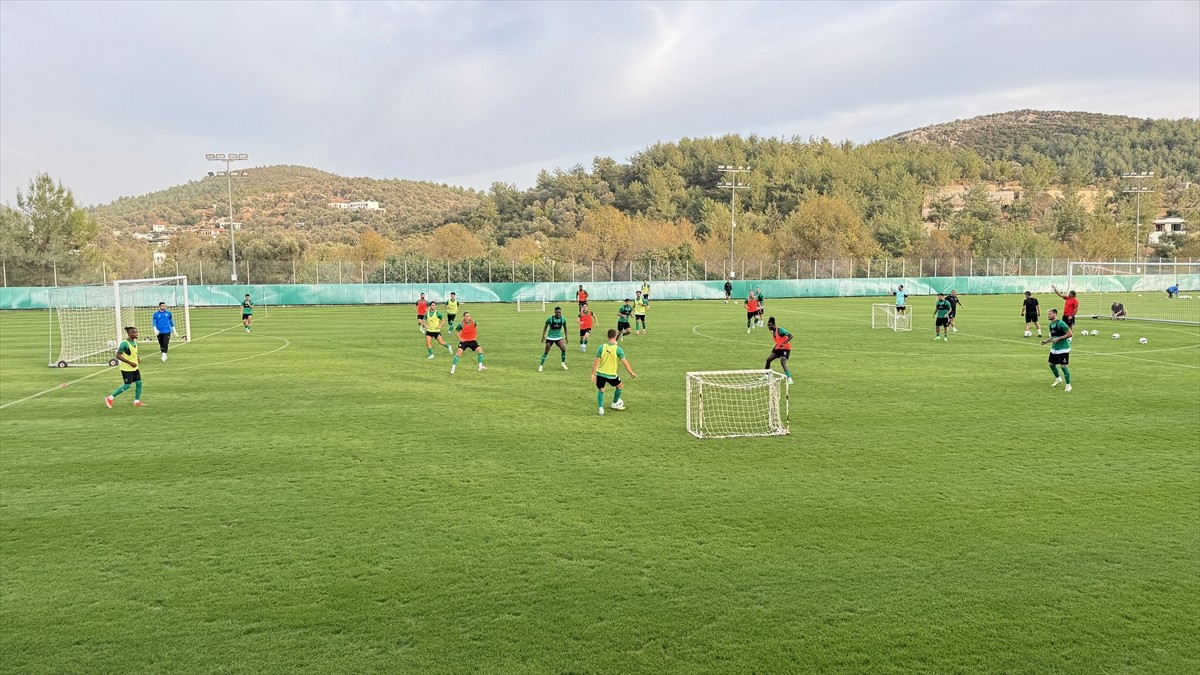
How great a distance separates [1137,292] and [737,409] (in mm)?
65446

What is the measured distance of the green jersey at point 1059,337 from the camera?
55.0ft

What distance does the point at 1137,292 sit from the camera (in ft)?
212

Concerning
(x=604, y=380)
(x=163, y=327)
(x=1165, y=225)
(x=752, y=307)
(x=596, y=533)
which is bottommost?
(x=596, y=533)

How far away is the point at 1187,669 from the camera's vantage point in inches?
219

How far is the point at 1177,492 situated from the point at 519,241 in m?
96.8

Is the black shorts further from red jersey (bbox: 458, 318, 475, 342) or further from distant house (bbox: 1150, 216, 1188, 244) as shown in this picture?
distant house (bbox: 1150, 216, 1188, 244)

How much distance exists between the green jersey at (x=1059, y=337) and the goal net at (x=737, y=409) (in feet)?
19.7

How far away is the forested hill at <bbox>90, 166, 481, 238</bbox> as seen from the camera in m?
148

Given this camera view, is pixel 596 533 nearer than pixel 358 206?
Yes

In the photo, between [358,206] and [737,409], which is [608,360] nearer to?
[737,409]

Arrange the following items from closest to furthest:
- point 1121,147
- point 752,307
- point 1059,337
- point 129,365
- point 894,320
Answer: point 129,365 < point 1059,337 < point 752,307 < point 894,320 < point 1121,147

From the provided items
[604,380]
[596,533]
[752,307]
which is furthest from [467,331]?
[752,307]

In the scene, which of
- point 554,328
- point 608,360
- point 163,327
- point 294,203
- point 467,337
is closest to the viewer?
point 608,360

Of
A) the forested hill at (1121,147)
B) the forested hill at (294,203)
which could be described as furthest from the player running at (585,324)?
the forested hill at (1121,147)
